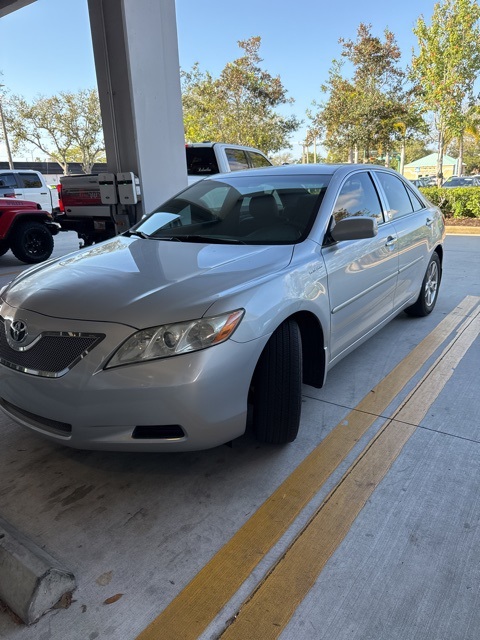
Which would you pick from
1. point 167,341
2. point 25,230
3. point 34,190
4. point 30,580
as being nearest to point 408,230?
point 167,341

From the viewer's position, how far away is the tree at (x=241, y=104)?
21719 millimetres

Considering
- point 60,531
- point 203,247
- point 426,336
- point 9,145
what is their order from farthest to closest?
point 9,145
point 426,336
point 203,247
point 60,531

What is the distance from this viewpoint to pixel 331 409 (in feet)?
10.4

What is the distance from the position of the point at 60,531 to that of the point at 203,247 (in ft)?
5.81

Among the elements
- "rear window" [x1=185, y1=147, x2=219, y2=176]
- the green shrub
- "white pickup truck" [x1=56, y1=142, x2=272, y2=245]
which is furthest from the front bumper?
the green shrub

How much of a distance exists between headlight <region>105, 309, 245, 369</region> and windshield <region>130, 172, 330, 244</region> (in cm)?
104

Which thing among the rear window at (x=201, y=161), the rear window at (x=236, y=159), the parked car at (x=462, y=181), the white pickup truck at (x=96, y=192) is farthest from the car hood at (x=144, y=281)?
the parked car at (x=462, y=181)

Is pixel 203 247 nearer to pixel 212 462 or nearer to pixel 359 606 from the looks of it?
pixel 212 462

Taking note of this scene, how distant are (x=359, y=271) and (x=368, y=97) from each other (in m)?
17.7

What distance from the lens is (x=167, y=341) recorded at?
6.89 ft

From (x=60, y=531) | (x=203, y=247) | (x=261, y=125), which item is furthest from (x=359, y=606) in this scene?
(x=261, y=125)

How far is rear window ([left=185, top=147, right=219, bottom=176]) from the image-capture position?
9164 mm

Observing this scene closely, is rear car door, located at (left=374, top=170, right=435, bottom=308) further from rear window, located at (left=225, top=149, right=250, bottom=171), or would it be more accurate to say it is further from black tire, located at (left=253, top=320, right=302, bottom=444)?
rear window, located at (left=225, top=149, right=250, bottom=171)

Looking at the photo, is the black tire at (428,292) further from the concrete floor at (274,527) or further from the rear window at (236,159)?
the rear window at (236,159)
